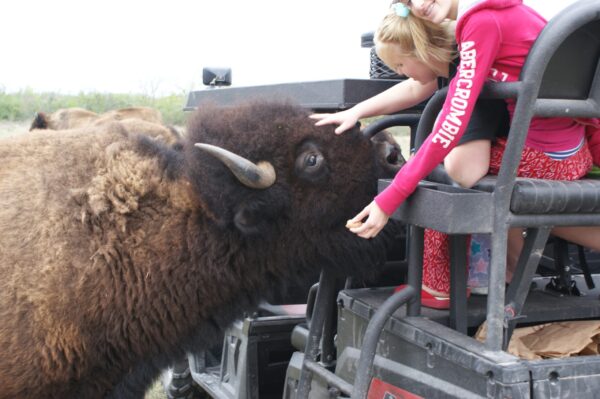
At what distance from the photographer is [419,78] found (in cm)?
318

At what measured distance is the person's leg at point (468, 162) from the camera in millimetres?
2797

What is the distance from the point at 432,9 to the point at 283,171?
1130mm

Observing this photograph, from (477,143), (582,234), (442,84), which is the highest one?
(442,84)

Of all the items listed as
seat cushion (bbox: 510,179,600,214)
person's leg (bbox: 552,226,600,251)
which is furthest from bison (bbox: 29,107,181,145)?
seat cushion (bbox: 510,179,600,214)

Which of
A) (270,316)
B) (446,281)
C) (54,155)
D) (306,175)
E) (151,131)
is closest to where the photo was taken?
(446,281)

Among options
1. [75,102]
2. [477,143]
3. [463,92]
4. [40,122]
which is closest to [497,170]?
[477,143]

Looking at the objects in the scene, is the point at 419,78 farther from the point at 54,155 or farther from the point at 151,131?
the point at 151,131

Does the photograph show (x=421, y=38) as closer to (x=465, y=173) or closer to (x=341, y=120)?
(x=465, y=173)

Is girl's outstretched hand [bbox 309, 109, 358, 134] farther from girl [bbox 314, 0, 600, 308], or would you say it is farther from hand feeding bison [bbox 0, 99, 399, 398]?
girl [bbox 314, 0, 600, 308]

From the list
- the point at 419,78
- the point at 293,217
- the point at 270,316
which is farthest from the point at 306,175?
the point at 270,316

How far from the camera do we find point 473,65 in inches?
99.0

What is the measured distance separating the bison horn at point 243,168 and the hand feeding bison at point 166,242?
0.04 feet

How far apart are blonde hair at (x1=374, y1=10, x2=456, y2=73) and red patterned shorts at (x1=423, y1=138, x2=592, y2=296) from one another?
0.44 meters

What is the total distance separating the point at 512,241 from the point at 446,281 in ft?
1.26
